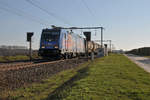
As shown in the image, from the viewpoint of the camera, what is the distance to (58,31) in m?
21.6

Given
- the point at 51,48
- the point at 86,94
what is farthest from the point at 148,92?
the point at 51,48

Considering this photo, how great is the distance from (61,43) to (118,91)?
1563 cm

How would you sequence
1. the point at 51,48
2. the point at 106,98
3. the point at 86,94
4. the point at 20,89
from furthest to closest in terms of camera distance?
the point at 51,48 → the point at 20,89 → the point at 86,94 → the point at 106,98

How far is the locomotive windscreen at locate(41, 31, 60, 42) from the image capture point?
69.7 ft

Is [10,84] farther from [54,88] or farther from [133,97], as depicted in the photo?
[133,97]

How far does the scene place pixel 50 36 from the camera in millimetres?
21453

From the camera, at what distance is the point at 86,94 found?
5.81 metres

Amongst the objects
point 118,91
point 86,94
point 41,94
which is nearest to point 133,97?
point 118,91

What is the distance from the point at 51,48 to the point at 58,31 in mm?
2257

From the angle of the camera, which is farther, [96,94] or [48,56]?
[48,56]

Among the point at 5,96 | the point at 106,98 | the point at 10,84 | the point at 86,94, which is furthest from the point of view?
the point at 10,84

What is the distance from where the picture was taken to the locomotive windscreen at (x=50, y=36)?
69.7ft

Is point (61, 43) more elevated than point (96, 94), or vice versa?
point (61, 43)

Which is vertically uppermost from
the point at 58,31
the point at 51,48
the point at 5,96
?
the point at 58,31
